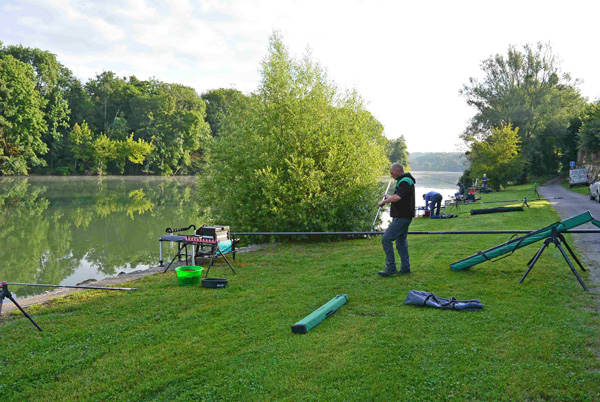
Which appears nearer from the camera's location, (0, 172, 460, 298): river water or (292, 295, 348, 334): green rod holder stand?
(292, 295, 348, 334): green rod holder stand

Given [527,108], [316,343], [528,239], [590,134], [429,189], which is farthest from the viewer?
[429,189]

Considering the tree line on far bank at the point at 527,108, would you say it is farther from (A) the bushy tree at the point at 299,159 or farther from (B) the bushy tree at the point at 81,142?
(B) the bushy tree at the point at 81,142

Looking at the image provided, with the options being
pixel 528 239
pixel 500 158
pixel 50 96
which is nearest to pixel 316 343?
pixel 528 239

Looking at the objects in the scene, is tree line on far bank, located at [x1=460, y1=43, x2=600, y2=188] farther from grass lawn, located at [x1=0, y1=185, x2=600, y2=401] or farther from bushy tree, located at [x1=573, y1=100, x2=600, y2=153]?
grass lawn, located at [x1=0, y1=185, x2=600, y2=401]

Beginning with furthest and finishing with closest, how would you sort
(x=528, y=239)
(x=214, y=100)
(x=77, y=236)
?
(x=214, y=100) < (x=77, y=236) < (x=528, y=239)

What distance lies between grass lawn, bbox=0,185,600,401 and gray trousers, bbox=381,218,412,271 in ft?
1.05

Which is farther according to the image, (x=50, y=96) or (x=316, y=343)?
(x=50, y=96)

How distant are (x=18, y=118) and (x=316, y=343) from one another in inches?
2849

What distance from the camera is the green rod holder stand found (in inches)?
217

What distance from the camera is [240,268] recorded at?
1005cm

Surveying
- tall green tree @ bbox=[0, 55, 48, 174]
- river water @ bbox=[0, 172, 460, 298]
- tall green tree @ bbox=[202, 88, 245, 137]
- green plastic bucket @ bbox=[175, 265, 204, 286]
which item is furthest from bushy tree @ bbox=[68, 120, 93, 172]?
green plastic bucket @ bbox=[175, 265, 204, 286]

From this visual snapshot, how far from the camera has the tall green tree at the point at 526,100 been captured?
5088cm

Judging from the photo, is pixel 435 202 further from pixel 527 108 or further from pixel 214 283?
pixel 527 108

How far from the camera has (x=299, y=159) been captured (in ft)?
46.5
